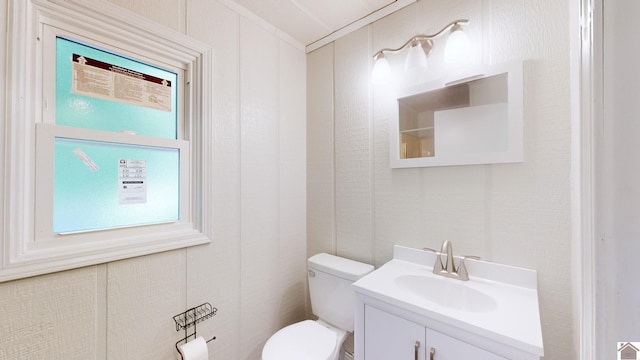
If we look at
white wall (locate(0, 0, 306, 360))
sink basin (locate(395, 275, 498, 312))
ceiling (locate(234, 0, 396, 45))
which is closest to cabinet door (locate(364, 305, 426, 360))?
sink basin (locate(395, 275, 498, 312))

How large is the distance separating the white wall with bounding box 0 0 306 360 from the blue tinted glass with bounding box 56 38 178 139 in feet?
0.66

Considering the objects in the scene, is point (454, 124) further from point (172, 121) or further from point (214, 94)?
point (172, 121)

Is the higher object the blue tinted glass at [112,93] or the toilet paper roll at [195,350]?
the blue tinted glass at [112,93]

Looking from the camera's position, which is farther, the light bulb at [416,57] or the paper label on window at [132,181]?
the light bulb at [416,57]

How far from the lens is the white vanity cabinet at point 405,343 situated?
0.80m

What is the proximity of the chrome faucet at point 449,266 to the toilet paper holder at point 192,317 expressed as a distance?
1.23 m

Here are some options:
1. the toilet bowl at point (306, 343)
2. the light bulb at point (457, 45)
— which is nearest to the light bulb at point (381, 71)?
the light bulb at point (457, 45)

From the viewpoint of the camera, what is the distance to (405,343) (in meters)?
0.93

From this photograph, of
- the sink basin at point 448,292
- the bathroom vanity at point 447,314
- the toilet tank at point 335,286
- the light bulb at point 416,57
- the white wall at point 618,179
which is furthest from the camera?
the toilet tank at point 335,286

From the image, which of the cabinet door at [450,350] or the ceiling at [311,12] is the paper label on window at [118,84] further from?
the cabinet door at [450,350]

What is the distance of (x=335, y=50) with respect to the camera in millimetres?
1689

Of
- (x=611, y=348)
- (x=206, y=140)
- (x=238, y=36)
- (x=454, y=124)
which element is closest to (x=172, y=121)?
(x=206, y=140)

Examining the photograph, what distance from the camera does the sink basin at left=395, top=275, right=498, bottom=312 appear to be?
3.30ft

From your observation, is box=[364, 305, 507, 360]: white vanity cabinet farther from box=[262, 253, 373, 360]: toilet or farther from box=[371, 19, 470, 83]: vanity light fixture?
box=[371, 19, 470, 83]: vanity light fixture
